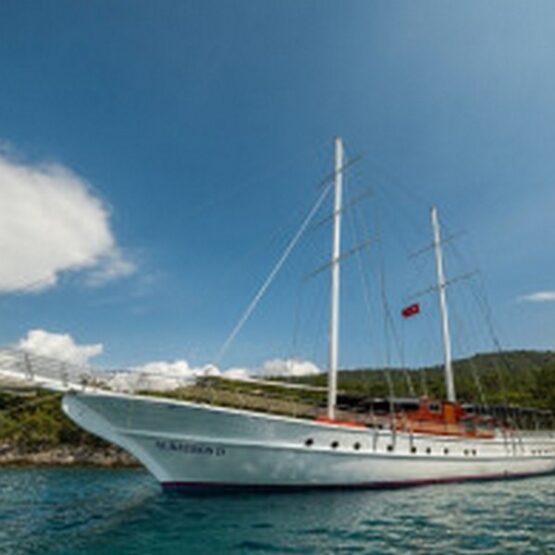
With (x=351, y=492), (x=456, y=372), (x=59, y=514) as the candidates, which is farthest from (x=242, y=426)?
(x=456, y=372)

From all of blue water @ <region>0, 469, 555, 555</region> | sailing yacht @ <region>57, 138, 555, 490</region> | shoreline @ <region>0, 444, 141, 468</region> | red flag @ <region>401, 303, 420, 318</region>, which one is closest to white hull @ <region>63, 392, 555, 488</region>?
sailing yacht @ <region>57, 138, 555, 490</region>

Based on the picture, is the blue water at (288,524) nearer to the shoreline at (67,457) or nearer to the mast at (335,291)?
the mast at (335,291)

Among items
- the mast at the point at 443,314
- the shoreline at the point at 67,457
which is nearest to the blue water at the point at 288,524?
the mast at the point at 443,314

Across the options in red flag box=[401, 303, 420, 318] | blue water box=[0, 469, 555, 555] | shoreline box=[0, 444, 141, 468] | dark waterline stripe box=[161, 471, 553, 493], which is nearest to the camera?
blue water box=[0, 469, 555, 555]

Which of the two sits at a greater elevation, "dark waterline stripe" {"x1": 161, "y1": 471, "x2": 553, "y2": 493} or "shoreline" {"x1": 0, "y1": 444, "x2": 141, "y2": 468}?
"dark waterline stripe" {"x1": 161, "y1": 471, "x2": 553, "y2": 493}

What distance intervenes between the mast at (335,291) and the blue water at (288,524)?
398cm

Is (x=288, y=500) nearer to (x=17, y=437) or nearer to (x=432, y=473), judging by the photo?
(x=432, y=473)

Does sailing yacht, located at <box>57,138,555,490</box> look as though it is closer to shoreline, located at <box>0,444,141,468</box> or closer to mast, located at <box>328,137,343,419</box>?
mast, located at <box>328,137,343,419</box>

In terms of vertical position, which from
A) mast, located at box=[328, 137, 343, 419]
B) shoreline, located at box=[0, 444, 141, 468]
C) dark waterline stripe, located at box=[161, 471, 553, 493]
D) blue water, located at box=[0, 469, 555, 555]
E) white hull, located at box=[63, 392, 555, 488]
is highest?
mast, located at box=[328, 137, 343, 419]

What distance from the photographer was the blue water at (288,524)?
909cm

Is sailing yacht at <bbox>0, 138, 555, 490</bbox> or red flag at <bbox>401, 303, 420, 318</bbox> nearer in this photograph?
sailing yacht at <bbox>0, 138, 555, 490</bbox>

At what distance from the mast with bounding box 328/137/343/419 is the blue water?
398 centimetres

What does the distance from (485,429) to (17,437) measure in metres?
53.6

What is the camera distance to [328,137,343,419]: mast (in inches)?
707
